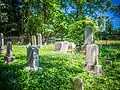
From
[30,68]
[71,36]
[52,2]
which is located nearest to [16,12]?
[52,2]

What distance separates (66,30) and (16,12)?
29.1ft

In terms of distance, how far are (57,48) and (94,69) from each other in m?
8.69

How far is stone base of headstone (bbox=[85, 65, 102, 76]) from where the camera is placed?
10827 mm

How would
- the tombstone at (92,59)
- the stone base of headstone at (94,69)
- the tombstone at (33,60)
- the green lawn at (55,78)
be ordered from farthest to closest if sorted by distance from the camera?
the tombstone at (33,60) → the tombstone at (92,59) → the stone base of headstone at (94,69) → the green lawn at (55,78)

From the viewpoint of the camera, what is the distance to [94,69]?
36.1 feet

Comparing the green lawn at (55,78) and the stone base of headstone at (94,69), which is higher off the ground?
the stone base of headstone at (94,69)

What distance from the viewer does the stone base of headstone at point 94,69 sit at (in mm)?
10827

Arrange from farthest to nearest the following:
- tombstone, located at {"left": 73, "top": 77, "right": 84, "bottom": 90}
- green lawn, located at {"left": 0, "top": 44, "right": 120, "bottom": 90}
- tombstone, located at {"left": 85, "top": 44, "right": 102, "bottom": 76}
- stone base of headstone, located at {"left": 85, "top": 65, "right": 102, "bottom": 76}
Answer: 1. tombstone, located at {"left": 85, "top": 44, "right": 102, "bottom": 76}
2. stone base of headstone, located at {"left": 85, "top": 65, "right": 102, "bottom": 76}
3. green lawn, located at {"left": 0, "top": 44, "right": 120, "bottom": 90}
4. tombstone, located at {"left": 73, "top": 77, "right": 84, "bottom": 90}

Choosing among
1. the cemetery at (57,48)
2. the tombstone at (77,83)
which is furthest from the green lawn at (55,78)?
the tombstone at (77,83)

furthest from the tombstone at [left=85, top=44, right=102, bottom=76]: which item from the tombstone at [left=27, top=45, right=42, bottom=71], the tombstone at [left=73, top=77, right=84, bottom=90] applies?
Answer: the tombstone at [left=73, top=77, right=84, bottom=90]

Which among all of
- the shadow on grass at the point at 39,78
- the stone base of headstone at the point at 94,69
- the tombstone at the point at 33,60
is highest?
the tombstone at the point at 33,60

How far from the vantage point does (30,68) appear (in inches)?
440

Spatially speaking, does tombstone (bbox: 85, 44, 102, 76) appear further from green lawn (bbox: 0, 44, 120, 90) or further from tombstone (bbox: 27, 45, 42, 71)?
tombstone (bbox: 27, 45, 42, 71)

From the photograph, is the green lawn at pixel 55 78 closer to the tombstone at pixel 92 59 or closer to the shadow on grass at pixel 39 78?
the shadow on grass at pixel 39 78
